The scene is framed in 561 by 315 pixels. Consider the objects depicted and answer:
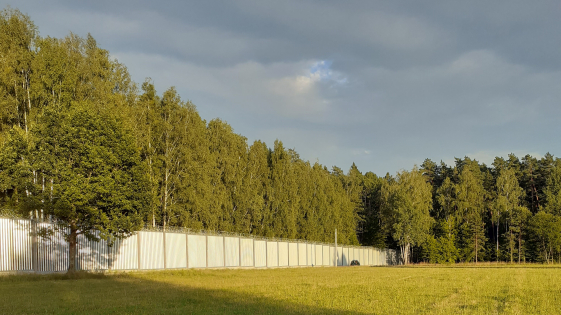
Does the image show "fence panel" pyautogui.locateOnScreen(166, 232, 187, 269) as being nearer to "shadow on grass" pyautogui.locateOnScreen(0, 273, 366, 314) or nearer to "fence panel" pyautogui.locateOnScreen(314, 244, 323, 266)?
"shadow on grass" pyautogui.locateOnScreen(0, 273, 366, 314)

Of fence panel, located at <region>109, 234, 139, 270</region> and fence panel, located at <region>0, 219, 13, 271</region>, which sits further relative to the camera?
fence panel, located at <region>109, 234, 139, 270</region>

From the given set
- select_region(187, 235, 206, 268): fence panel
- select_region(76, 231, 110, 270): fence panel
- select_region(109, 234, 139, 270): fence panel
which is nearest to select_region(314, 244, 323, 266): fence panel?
select_region(187, 235, 206, 268): fence panel

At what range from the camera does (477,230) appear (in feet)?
315

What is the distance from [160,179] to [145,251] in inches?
409

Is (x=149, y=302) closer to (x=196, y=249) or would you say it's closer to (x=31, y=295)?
(x=31, y=295)

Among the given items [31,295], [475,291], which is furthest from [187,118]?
[475,291]

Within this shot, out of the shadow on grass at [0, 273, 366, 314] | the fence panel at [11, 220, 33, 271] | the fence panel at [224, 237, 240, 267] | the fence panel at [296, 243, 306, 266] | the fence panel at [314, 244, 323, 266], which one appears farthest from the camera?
the fence panel at [314, 244, 323, 266]

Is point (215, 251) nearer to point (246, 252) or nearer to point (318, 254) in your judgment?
point (246, 252)

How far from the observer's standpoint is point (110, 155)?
102 ft

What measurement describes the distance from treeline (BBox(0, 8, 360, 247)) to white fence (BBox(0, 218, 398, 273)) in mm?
2007

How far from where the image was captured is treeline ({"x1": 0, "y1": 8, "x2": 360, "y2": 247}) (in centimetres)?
3028

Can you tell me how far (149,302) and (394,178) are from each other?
8571cm

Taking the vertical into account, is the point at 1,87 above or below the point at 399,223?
above

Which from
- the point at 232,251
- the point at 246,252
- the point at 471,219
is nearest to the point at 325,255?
the point at 246,252
